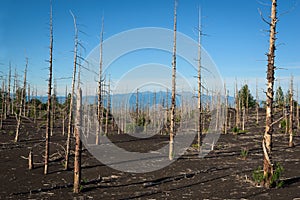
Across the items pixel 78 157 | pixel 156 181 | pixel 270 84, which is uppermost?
pixel 270 84

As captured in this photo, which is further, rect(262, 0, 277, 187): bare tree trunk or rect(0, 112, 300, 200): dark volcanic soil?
rect(262, 0, 277, 187): bare tree trunk

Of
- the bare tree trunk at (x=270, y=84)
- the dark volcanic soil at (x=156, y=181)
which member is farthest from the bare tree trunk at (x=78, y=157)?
the bare tree trunk at (x=270, y=84)

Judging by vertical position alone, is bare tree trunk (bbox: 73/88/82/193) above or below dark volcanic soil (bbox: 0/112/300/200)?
above

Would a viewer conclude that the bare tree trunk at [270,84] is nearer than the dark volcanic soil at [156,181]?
No

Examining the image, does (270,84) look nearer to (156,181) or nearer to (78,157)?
(156,181)

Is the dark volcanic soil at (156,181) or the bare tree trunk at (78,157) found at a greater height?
the bare tree trunk at (78,157)

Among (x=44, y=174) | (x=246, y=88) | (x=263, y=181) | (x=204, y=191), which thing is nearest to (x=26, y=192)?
(x=44, y=174)

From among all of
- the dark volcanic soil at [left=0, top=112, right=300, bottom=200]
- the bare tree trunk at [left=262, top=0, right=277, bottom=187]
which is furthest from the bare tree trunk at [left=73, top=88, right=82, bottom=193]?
the bare tree trunk at [left=262, top=0, right=277, bottom=187]

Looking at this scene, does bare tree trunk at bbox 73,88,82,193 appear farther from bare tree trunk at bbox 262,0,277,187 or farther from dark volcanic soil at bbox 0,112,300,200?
bare tree trunk at bbox 262,0,277,187

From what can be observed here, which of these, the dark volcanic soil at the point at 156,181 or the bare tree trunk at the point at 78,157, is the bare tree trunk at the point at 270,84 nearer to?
the dark volcanic soil at the point at 156,181

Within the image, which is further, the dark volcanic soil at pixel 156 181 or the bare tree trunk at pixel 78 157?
the bare tree trunk at pixel 78 157

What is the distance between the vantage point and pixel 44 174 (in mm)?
15797

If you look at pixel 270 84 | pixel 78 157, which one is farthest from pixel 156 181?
pixel 270 84

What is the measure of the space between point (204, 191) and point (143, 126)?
144 ft
